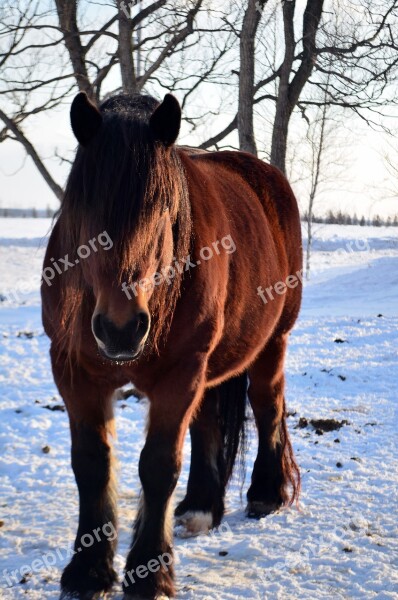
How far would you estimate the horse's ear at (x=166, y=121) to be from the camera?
7.60ft

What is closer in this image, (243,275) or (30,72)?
(243,275)

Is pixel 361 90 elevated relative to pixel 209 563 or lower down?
elevated

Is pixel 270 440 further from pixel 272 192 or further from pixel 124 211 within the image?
pixel 124 211

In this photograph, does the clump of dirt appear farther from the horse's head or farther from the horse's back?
the horse's head

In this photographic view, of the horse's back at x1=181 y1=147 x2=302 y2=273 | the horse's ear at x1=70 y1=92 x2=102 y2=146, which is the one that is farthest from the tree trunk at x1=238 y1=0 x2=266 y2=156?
the horse's ear at x1=70 y1=92 x2=102 y2=146

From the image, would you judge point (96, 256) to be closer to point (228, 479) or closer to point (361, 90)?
point (228, 479)

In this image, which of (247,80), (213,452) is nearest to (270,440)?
(213,452)

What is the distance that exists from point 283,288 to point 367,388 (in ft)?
9.41

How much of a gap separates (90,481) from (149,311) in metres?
0.88

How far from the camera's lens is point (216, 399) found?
→ 389 centimetres

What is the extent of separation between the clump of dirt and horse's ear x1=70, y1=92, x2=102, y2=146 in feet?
11.1

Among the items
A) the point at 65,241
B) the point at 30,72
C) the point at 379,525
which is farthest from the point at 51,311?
the point at 30,72

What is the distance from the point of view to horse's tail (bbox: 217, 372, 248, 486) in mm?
3869

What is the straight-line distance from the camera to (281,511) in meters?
3.64
